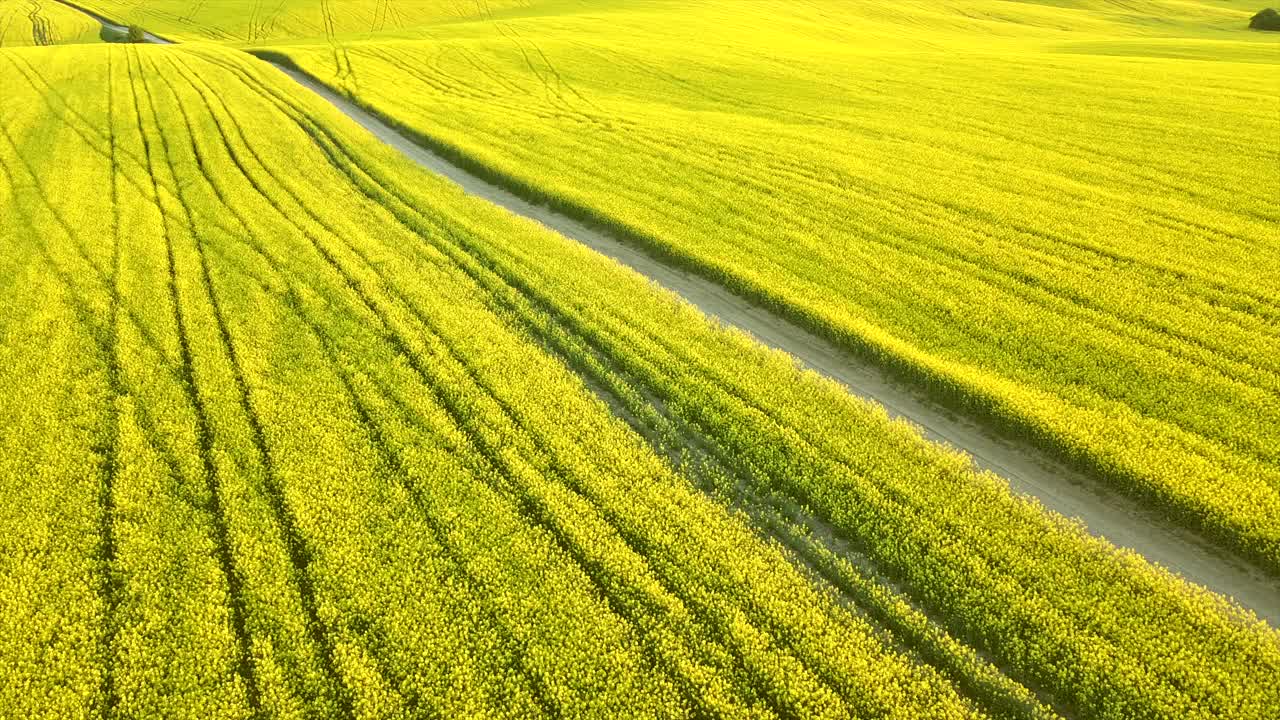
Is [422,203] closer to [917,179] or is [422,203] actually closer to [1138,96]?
[917,179]

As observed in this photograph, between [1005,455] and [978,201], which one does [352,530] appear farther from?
[978,201]

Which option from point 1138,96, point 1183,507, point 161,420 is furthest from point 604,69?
point 1183,507

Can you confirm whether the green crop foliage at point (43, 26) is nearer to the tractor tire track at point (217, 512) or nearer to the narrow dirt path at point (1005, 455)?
the tractor tire track at point (217, 512)

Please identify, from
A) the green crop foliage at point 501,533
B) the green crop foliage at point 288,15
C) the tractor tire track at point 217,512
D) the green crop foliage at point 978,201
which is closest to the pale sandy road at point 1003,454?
the green crop foliage at point 978,201

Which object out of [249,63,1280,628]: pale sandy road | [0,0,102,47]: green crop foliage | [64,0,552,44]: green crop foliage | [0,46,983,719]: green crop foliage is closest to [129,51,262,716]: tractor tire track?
[0,46,983,719]: green crop foliage

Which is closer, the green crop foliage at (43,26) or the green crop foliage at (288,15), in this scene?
the green crop foliage at (43,26)

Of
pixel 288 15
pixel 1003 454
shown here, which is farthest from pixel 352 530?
pixel 288 15

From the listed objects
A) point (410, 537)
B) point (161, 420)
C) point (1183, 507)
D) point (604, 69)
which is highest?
point (604, 69)
